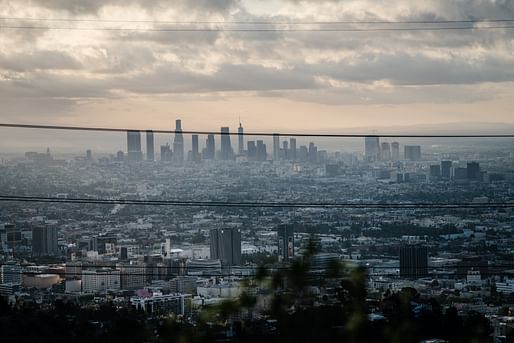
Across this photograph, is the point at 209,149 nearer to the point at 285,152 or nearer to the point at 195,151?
the point at 195,151

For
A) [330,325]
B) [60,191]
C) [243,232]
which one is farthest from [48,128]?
[330,325]

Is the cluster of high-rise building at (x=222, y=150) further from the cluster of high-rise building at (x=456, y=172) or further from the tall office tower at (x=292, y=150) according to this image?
the cluster of high-rise building at (x=456, y=172)

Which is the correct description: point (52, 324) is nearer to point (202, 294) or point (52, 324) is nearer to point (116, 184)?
point (202, 294)

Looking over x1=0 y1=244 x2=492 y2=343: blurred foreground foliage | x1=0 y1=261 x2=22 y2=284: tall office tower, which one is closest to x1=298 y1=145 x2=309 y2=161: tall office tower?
x1=0 y1=261 x2=22 y2=284: tall office tower

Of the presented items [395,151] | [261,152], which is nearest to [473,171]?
[395,151]

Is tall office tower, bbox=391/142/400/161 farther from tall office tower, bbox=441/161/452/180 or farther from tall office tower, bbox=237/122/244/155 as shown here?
tall office tower, bbox=237/122/244/155
